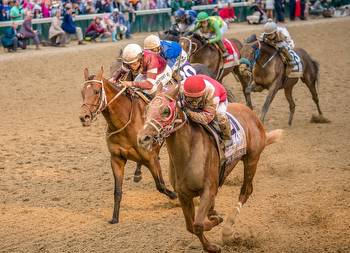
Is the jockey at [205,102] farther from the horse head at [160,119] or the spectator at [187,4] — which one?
the spectator at [187,4]

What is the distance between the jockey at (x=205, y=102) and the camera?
7.44 meters

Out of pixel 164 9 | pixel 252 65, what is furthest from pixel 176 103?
pixel 164 9

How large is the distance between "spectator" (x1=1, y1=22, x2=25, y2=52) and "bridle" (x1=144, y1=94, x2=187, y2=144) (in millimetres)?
17469

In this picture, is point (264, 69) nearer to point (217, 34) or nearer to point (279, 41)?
point (279, 41)

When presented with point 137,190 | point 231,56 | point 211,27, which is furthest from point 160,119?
point 231,56

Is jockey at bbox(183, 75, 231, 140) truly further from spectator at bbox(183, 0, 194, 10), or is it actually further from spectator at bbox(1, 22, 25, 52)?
spectator at bbox(183, 0, 194, 10)

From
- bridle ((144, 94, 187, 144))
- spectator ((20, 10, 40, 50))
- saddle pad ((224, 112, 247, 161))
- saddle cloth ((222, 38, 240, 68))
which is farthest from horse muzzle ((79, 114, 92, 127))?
spectator ((20, 10, 40, 50))

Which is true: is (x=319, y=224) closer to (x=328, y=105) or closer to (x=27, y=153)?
(x=27, y=153)

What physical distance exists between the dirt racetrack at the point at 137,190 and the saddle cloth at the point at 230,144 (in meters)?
0.95

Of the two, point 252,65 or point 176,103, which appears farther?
point 252,65

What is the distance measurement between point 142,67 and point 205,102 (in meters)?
2.25

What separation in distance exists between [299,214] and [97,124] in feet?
24.0

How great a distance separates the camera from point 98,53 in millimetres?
23984

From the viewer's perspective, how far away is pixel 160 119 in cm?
682
